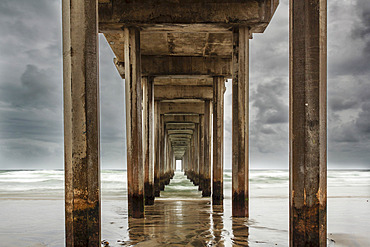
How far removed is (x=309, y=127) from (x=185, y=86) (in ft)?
44.9

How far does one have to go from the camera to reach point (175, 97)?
18.1 meters

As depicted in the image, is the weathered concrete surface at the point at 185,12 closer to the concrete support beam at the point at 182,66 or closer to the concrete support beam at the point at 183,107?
the concrete support beam at the point at 182,66

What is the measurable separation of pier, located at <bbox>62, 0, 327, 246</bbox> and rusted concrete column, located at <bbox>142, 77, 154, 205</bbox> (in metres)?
0.04

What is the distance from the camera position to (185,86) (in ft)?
58.9

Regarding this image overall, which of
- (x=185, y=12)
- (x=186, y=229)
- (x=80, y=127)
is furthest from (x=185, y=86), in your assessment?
(x=80, y=127)

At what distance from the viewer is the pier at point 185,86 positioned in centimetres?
446

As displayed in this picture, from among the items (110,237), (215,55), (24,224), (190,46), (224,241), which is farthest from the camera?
(215,55)

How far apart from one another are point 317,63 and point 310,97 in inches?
16.5

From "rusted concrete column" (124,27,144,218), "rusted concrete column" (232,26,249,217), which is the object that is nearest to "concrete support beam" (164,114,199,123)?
"rusted concrete column" (232,26,249,217)

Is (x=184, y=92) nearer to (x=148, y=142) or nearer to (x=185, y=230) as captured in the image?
(x=148, y=142)

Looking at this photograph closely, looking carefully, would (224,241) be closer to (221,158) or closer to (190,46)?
(221,158)

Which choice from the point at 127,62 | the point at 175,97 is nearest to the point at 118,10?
the point at 127,62

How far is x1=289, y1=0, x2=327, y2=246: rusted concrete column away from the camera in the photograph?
4.41 metres

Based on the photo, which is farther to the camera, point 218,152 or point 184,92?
point 184,92
